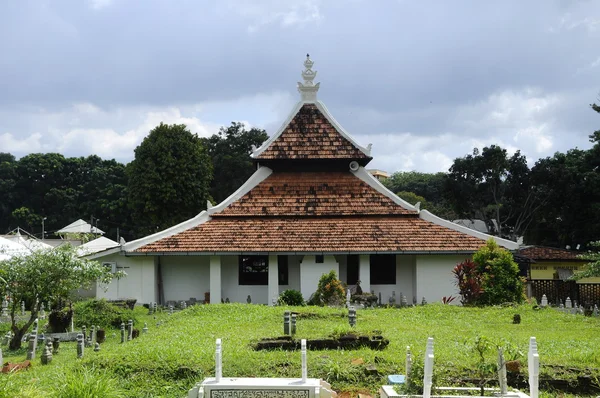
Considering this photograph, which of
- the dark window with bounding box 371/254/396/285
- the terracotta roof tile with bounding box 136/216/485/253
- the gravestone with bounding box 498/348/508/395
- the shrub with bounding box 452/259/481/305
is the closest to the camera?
the gravestone with bounding box 498/348/508/395

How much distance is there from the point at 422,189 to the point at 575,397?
73007 mm

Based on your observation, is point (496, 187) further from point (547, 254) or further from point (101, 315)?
point (101, 315)

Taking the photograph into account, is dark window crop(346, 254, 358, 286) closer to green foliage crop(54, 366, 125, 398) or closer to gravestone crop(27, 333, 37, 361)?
gravestone crop(27, 333, 37, 361)

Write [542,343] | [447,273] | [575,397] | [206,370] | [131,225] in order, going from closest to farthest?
[575,397] < [206,370] < [542,343] < [447,273] < [131,225]

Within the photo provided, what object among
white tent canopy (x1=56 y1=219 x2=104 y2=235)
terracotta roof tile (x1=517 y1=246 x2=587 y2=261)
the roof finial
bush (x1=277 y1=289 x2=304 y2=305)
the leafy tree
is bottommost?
bush (x1=277 y1=289 x2=304 y2=305)

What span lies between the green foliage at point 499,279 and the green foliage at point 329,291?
501 centimetres

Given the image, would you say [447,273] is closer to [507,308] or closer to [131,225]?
[507,308]

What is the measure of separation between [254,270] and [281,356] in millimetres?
14666

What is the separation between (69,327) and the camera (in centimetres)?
1959

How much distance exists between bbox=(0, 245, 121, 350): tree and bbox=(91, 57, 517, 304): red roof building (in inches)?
265

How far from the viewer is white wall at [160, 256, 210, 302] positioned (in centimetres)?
2678

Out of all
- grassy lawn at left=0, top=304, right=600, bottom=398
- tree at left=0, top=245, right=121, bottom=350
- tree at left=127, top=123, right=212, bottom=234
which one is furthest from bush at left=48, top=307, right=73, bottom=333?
tree at left=127, top=123, right=212, bottom=234

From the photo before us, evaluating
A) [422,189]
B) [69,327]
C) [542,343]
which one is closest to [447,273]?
[542,343]

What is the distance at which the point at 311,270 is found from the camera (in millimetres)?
25734
